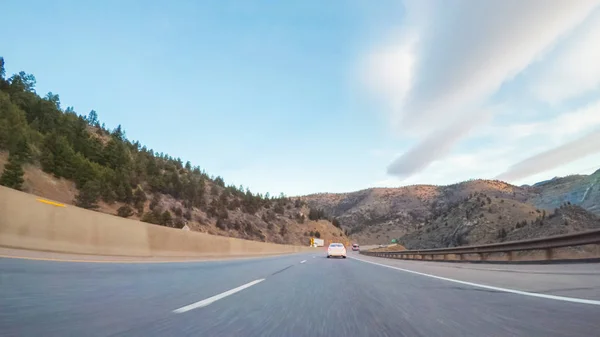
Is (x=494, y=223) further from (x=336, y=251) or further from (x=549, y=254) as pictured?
(x=549, y=254)

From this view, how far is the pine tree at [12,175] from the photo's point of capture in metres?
64.1

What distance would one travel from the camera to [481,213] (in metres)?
65.5

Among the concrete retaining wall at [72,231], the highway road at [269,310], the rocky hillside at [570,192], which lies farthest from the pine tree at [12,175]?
the rocky hillside at [570,192]

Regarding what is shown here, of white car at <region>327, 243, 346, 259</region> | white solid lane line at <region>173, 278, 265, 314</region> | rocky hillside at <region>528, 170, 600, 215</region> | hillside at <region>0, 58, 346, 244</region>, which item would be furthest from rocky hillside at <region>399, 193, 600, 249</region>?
hillside at <region>0, 58, 346, 244</region>

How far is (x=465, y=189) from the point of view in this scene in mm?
151750

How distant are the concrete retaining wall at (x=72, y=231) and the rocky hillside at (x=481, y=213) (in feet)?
110

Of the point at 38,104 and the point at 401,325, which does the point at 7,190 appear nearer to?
the point at 401,325

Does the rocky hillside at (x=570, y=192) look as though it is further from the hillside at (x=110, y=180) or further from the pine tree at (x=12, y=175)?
the pine tree at (x=12, y=175)

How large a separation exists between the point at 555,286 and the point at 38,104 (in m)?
135

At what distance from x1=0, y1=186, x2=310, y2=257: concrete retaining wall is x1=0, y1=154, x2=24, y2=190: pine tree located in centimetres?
5961

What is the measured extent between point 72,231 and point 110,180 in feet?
287

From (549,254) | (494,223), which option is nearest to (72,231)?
(549,254)

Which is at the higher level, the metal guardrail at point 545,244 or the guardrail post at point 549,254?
the metal guardrail at point 545,244

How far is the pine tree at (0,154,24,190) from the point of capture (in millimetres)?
64056
